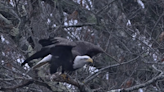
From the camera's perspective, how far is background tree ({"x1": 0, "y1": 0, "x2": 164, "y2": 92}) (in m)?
6.49

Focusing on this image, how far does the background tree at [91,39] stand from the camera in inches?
255

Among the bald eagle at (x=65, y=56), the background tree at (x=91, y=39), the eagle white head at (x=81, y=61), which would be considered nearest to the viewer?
the background tree at (x=91, y=39)

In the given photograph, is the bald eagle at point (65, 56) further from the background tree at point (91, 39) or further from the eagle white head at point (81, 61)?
the background tree at point (91, 39)

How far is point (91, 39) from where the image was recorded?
8.78 metres

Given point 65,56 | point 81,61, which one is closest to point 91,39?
point 65,56

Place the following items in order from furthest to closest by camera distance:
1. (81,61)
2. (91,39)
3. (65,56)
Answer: (91,39)
(65,56)
(81,61)

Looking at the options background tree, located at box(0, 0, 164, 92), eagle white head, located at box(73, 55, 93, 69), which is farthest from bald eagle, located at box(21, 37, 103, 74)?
background tree, located at box(0, 0, 164, 92)

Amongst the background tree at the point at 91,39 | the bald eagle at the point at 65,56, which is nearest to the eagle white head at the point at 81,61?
the bald eagle at the point at 65,56

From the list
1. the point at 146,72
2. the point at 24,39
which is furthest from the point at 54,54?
the point at 146,72

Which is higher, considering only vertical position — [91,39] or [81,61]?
[91,39]

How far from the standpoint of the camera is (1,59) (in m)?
7.18

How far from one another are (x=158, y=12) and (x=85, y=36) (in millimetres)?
2570

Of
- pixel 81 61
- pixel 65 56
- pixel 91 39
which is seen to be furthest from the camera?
pixel 91 39

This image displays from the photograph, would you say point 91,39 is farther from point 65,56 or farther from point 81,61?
point 81,61
